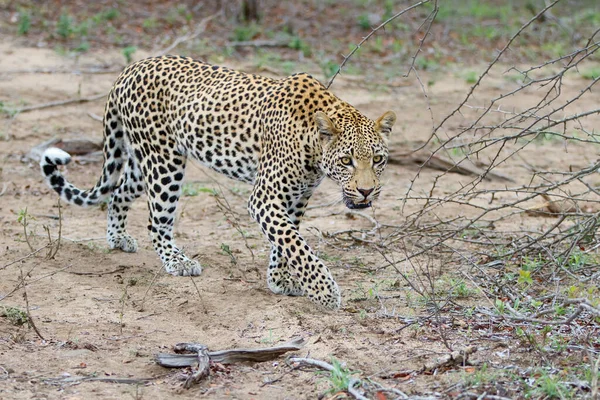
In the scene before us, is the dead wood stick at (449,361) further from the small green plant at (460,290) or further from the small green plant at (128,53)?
the small green plant at (128,53)

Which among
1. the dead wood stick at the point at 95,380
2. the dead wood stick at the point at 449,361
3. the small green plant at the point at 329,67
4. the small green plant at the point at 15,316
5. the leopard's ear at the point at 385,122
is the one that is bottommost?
the small green plant at the point at 15,316

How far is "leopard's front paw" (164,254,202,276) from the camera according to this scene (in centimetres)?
792

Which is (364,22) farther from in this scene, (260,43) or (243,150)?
(243,150)

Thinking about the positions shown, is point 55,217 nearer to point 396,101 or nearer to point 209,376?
point 209,376

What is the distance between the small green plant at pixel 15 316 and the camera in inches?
250

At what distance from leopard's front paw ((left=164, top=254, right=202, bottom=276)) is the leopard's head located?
1.61 m

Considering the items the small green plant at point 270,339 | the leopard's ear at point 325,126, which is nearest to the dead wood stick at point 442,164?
the leopard's ear at point 325,126

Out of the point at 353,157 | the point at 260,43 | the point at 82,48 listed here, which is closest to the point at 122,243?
the point at 353,157

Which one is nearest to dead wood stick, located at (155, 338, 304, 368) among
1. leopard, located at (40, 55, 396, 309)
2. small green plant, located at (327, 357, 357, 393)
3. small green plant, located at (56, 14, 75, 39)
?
small green plant, located at (327, 357, 357, 393)

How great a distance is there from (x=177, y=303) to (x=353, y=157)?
1.80 meters

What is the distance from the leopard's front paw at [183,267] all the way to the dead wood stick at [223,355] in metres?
1.93

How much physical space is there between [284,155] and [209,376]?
2.18 meters

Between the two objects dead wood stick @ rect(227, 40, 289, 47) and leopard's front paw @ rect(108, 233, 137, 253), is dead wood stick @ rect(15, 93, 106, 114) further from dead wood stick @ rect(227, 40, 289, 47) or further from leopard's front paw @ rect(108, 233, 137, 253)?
leopard's front paw @ rect(108, 233, 137, 253)

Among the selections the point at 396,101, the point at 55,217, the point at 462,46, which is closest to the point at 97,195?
the point at 55,217
